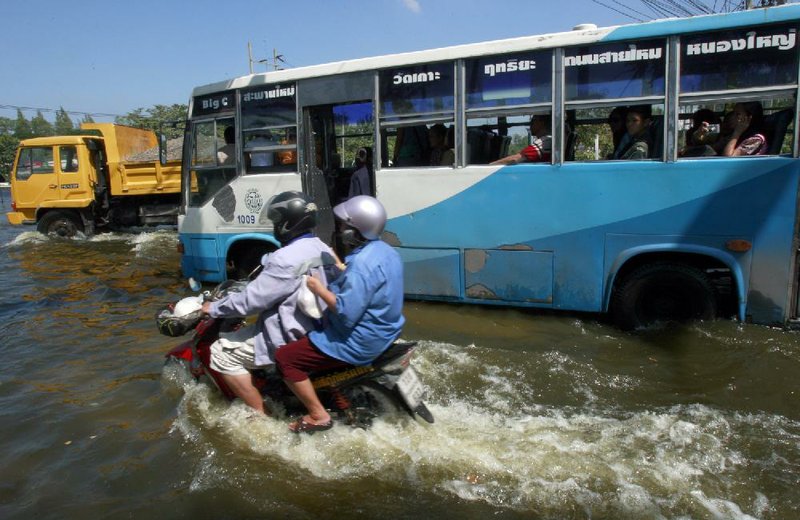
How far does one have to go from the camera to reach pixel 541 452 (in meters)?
3.39

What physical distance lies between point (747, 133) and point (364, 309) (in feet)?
13.4

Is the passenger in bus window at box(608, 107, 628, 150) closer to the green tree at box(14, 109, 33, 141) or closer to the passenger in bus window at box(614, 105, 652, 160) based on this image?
the passenger in bus window at box(614, 105, 652, 160)

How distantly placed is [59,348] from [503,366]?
455 centimetres

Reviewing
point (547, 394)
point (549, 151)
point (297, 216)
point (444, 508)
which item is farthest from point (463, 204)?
point (444, 508)

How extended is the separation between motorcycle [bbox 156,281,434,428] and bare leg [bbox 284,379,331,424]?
0.08m

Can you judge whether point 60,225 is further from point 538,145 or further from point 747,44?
point 747,44

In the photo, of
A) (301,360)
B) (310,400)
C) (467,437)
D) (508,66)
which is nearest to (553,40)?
(508,66)

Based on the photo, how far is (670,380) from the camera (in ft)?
Result: 15.0

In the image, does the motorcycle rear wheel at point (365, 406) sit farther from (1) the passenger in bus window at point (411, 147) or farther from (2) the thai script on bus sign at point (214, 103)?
(2) the thai script on bus sign at point (214, 103)

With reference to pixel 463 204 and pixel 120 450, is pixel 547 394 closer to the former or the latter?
pixel 463 204

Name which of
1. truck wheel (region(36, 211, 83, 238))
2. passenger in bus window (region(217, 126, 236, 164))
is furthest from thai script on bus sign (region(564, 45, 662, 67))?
truck wheel (region(36, 211, 83, 238))

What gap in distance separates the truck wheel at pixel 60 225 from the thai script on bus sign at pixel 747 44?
48.3 feet

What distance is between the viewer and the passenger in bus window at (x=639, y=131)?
5.28 m

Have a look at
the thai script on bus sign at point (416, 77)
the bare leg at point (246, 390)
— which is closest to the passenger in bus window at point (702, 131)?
the thai script on bus sign at point (416, 77)
